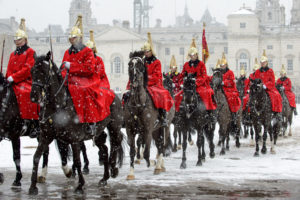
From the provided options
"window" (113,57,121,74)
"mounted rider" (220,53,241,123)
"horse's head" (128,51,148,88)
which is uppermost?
"window" (113,57,121,74)

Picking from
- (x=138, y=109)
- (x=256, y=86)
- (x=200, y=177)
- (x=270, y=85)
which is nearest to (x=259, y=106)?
(x=256, y=86)

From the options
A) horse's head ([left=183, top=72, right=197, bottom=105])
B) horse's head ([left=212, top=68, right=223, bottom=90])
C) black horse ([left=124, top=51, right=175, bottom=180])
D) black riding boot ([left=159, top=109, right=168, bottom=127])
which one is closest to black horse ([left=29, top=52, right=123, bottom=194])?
black horse ([left=124, top=51, right=175, bottom=180])

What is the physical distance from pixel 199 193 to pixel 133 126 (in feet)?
8.31

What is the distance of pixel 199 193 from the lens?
8.80m

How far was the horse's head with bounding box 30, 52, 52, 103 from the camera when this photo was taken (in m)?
8.20

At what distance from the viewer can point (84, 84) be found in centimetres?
902

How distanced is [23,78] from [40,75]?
1382mm

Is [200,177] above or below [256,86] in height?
below

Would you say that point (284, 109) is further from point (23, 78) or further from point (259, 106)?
point (23, 78)

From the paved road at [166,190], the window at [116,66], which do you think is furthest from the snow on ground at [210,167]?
the window at [116,66]

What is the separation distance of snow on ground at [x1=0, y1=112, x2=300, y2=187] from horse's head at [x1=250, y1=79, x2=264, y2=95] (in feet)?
5.82

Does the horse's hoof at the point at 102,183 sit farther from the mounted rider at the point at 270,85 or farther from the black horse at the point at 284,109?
the black horse at the point at 284,109

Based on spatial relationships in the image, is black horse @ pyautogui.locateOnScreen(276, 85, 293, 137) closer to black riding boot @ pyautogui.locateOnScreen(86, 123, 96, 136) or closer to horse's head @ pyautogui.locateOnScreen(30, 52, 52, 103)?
black riding boot @ pyautogui.locateOnScreen(86, 123, 96, 136)

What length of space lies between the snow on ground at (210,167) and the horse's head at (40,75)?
2.52 metres
